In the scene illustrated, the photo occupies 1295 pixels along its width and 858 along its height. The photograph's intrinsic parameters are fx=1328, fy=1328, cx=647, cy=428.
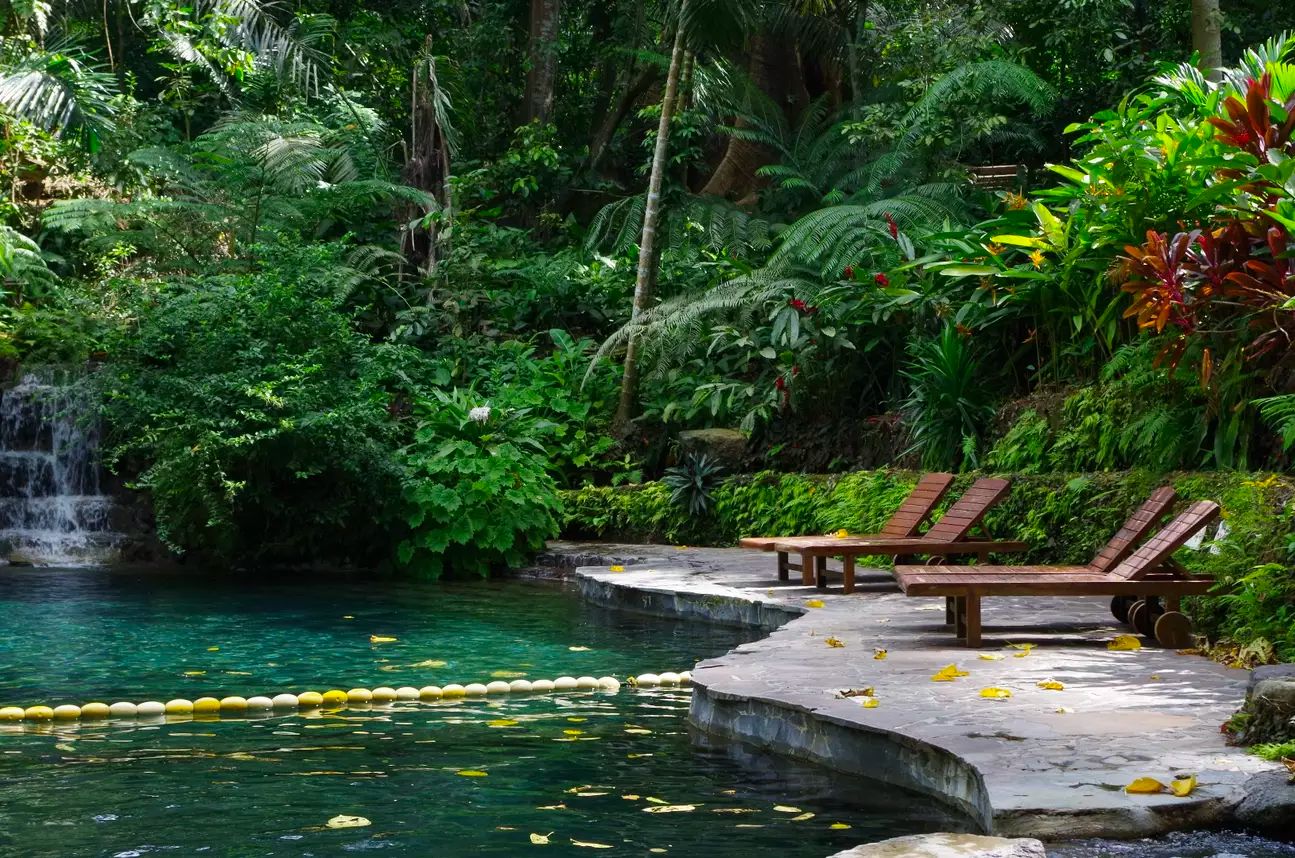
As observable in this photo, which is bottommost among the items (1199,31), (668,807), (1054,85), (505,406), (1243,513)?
(668,807)

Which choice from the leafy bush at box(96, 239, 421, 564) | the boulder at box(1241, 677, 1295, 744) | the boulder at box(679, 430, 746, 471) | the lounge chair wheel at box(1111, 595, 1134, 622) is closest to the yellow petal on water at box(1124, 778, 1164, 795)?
the boulder at box(1241, 677, 1295, 744)

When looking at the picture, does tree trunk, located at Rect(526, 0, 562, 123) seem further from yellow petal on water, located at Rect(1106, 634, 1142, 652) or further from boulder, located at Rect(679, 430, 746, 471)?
yellow petal on water, located at Rect(1106, 634, 1142, 652)

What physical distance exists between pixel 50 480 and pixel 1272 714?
14439mm

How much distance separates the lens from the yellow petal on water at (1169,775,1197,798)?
423 cm

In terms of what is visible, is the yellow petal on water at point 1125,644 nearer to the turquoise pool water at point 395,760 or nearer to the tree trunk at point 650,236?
the turquoise pool water at point 395,760

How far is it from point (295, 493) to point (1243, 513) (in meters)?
9.97

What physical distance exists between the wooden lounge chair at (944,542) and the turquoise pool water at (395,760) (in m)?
1.00

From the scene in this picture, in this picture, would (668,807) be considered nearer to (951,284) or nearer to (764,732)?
(764,732)

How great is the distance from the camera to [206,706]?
271 inches

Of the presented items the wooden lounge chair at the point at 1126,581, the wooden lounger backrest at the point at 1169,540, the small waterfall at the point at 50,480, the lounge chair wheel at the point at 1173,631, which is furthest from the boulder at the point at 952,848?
the small waterfall at the point at 50,480

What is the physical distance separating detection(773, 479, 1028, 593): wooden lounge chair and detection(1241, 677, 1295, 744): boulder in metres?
4.23

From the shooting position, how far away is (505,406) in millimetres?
15305

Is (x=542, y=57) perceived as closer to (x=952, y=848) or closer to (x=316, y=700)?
(x=316, y=700)

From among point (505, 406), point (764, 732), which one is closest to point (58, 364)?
point (505, 406)
